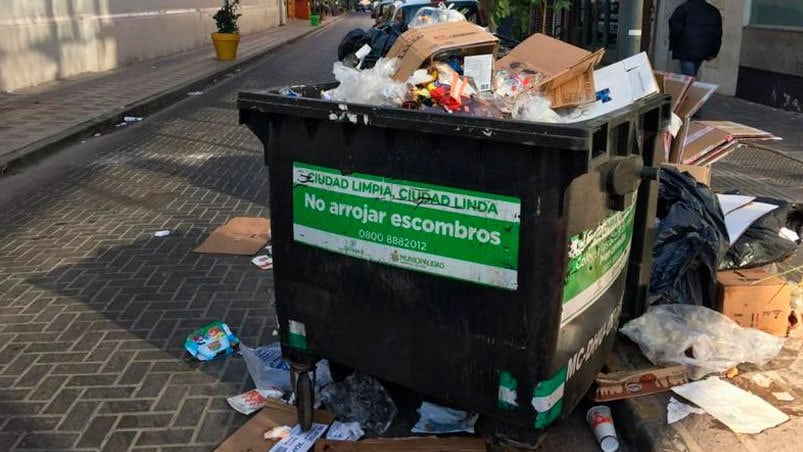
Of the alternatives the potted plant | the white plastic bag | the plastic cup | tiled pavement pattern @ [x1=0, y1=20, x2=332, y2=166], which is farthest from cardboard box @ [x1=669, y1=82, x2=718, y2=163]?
the potted plant

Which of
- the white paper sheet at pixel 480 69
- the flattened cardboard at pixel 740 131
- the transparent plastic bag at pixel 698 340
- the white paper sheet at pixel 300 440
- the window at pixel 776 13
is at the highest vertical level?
the white paper sheet at pixel 480 69

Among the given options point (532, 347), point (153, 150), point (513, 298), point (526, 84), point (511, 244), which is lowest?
point (153, 150)

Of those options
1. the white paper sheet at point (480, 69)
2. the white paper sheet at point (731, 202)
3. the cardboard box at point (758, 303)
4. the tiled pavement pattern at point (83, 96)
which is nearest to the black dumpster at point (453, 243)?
the white paper sheet at point (480, 69)

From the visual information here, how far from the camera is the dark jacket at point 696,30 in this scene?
1051cm

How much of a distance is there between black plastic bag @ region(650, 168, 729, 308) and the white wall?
478 inches

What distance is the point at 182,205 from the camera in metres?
6.74

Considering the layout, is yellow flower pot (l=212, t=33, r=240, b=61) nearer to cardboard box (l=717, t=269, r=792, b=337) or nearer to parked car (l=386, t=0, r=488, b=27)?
parked car (l=386, t=0, r=488, b=27)

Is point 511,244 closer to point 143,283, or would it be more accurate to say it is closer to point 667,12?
point 143,283

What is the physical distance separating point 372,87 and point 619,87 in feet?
3.65

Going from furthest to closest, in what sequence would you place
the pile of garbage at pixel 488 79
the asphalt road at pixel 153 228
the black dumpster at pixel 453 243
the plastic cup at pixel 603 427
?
the asphalt road at pixel 153 228 → the plastic cup at pixel 603 427 → the pile of garbage at pixel 488 79 → the black dumpster at pixel 453 243

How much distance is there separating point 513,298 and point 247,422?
4.53 ft

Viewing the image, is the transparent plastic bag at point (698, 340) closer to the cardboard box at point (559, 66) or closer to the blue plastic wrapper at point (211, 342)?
the cardboard box at point (559, 66)

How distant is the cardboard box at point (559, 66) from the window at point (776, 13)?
10.3 metres

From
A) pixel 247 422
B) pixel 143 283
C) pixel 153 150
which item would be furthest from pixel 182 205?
pixel 247 422
